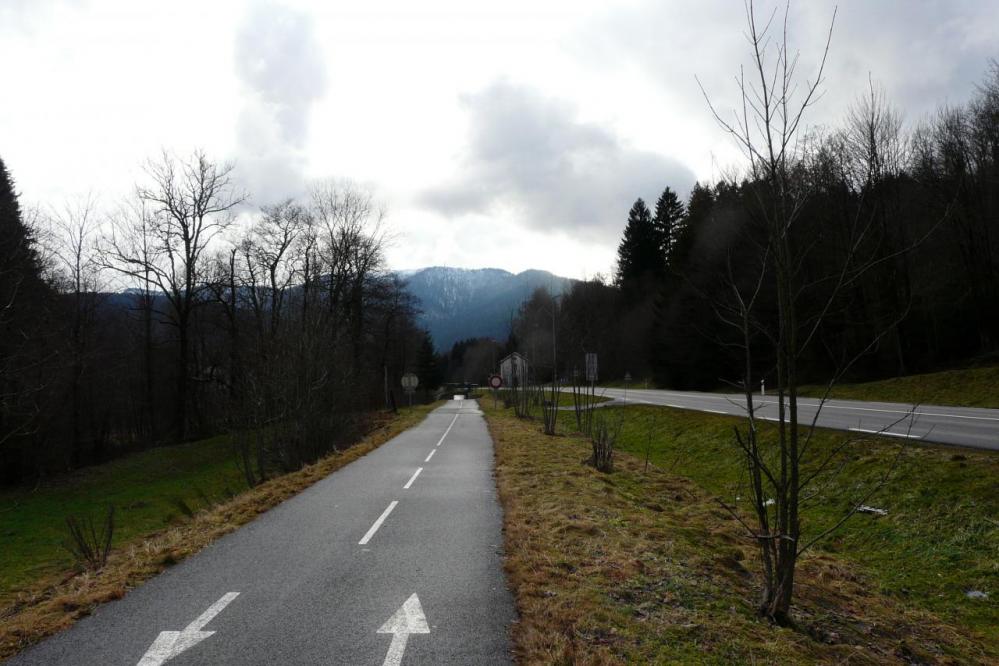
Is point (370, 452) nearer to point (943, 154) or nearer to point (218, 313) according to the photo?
point (218, 313)

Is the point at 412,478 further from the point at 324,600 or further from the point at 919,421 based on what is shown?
the point at 919,421

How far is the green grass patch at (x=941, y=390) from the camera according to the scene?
1888 centimetres

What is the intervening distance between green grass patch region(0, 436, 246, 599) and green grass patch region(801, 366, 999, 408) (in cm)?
1993

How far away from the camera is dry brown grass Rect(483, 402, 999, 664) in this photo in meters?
4.31

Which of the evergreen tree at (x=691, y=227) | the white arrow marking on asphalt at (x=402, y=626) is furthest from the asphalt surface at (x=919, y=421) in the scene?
the evergreen tree at (x=691, y=227)

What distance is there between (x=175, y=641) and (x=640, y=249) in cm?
6443

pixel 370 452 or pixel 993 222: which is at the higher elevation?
pixel 993 222

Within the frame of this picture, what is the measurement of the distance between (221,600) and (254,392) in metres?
13.7

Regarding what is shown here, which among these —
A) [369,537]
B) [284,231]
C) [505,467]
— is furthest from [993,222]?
[284,231]

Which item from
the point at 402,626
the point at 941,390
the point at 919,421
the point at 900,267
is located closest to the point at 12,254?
the point at 402,626

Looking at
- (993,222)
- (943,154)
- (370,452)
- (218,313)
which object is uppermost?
(943,154)

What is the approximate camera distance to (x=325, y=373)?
819 inches

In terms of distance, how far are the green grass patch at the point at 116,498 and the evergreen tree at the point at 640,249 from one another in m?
46.3

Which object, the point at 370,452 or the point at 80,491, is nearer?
the point at 370,452
